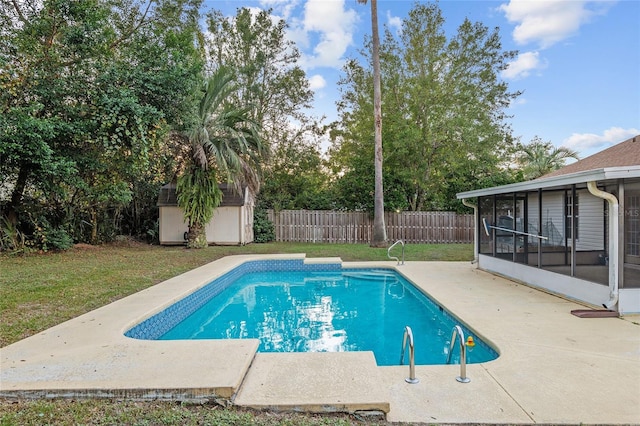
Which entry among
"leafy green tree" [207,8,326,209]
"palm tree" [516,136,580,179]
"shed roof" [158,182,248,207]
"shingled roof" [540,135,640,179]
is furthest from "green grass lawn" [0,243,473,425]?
"palm tree" [516,136,580,179]

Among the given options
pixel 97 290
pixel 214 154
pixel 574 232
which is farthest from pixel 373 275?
pixel 214 154

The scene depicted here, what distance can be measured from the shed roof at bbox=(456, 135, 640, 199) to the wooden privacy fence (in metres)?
6.20

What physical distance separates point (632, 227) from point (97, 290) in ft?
30.3

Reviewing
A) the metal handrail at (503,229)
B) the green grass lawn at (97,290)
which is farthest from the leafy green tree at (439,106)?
the metal handrail at (503,229)

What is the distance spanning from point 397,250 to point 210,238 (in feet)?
23.4

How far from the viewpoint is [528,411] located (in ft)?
8.14

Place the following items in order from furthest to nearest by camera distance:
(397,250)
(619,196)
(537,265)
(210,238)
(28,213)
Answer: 1. (210,238)
2. (397,250)
3. (28,213)
4. (537,265)
5. (619,196)

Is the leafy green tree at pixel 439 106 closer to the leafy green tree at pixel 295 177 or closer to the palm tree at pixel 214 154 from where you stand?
the leafy green tree at pixel 295 177

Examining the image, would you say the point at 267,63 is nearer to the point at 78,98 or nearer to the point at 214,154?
the point at 214,154

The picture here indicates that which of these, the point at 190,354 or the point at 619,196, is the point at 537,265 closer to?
the point at 619,196

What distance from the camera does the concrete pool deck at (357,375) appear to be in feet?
8.19

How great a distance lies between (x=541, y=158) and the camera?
61.8 feet

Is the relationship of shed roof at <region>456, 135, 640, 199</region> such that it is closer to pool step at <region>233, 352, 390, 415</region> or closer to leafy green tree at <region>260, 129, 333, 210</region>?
pool step at <region>233, 352, 390, 415</region>

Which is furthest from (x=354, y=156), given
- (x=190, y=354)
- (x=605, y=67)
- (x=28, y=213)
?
(x=190, y=354)
